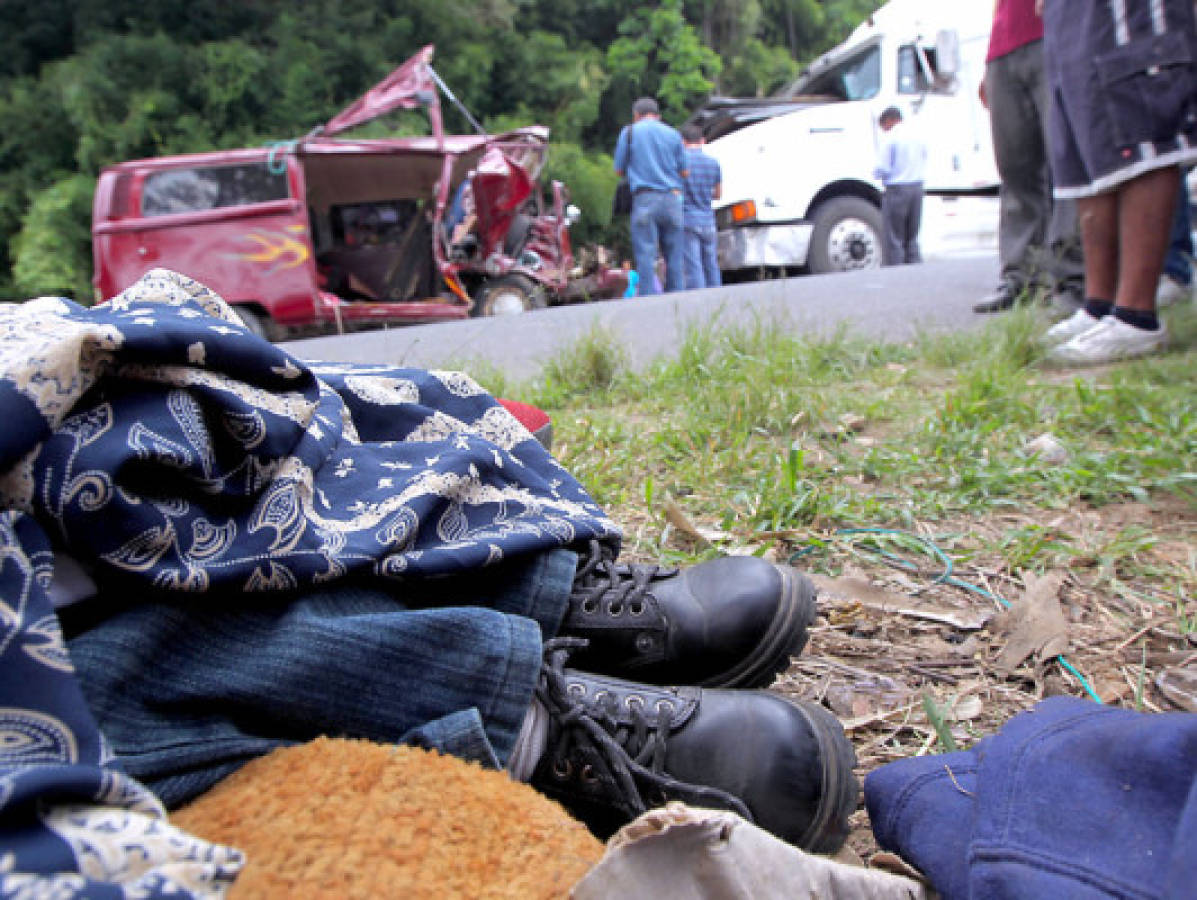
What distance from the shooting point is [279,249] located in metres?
7.38

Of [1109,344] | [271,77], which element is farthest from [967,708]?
[271,77]

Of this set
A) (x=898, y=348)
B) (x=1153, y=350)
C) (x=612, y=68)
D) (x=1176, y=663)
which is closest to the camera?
(x=1176, y=663)

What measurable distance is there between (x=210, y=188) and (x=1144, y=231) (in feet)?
23.5

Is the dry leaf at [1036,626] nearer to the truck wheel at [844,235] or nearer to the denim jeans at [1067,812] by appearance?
the denim jeans at [1067,812]

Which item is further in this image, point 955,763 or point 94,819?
point 955,763

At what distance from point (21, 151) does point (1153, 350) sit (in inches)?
581

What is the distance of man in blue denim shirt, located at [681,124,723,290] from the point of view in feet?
25.0

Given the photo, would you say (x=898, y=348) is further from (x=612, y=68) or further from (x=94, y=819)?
(x=612, y=68)

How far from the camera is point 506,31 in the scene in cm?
1584

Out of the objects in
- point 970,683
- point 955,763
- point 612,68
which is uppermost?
point 612,68

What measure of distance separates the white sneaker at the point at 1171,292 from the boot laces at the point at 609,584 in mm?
2611

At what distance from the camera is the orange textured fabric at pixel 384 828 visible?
487mm

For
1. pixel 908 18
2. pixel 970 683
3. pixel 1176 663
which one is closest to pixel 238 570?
pixel 970 683

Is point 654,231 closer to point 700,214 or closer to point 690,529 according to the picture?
point 700,214
